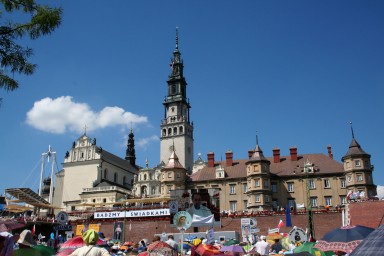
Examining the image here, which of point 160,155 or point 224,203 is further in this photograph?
point 160,155

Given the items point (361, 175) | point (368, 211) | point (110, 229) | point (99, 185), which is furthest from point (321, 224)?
point (99, 185)

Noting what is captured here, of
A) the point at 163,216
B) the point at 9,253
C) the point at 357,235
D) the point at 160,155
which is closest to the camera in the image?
the point at 9,253

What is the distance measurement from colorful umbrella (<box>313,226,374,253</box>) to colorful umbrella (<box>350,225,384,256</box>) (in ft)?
21.7

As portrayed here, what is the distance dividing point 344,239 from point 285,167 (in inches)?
1787

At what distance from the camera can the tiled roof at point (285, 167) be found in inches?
2095

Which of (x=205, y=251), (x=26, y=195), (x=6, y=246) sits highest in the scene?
(x=26, y=195)

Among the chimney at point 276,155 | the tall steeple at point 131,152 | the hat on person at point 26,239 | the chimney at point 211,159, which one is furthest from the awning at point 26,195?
the hat on person at point 26,239

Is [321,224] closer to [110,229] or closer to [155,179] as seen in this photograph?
[110,229]

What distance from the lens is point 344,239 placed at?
10.9m

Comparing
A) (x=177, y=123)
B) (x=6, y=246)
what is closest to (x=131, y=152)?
(x=177, y=123)

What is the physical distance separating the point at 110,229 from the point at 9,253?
4438 centimetres

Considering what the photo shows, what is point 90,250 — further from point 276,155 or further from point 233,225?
point 276,155

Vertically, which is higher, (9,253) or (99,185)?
(99,185)

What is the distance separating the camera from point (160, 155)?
263 feet
